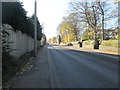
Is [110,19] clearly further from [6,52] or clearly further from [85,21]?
[6,52]

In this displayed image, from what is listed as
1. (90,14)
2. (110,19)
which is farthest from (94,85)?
(90,14)

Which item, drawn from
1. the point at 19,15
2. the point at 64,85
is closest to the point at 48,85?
the point at 64,85

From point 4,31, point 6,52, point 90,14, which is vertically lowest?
point 6,52

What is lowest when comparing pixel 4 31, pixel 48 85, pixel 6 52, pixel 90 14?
pixel 48 85

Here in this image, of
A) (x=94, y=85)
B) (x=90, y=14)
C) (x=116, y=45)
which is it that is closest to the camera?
(x=94, y=85)

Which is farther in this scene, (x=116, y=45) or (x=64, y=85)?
(x=116, y=45)

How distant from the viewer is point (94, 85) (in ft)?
38.1

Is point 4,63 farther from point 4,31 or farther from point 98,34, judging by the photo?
point 98,34

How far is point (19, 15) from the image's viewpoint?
21.0 metres

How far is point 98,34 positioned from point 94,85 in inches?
2282

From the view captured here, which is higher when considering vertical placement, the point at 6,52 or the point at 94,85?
the point at 6,52

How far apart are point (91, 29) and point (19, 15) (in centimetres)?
5082

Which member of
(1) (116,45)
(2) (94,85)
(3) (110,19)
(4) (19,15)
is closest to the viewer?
(2) (94,85)

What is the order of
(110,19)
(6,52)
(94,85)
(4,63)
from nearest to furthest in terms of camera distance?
1. (94,85)
2. (4,63)
3. (6,52)
4. (110,19)
